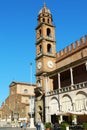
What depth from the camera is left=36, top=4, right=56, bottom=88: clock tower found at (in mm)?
42500

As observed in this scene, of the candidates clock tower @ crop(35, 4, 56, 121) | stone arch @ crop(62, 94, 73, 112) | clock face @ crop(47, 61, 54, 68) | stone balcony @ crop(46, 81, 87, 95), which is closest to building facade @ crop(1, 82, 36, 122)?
clock tower @ crop(35, 4, 56, 121)

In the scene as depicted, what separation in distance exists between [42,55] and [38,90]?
621cm

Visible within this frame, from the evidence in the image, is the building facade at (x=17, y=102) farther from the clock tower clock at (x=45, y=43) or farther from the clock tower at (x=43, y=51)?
the clock tower clock at (x=45, y=43)

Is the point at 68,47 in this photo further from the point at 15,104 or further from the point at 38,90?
the point at 15,104

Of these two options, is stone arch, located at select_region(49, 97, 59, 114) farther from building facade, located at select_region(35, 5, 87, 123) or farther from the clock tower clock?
the clock tower clock

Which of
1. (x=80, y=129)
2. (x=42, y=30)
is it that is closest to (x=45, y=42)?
(x=42, y=30)

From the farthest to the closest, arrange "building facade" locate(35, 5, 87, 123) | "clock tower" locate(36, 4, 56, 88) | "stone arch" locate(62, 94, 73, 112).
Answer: "clock tower" locate(36, 4, 56, 88), "stone arch" locate(62, 94, 73, 112), "building facade" locate(35, 5, 87, 123)

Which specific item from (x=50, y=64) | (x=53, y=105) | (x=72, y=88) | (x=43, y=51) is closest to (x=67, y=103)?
(x=72, y=88)

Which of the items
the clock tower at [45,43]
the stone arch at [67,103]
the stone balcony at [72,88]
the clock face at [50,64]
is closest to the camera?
the stone balcony at [72,88]

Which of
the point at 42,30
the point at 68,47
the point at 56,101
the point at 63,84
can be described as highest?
the point at 42,30

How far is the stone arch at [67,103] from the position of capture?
3290cm

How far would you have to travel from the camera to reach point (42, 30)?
44719 millimetres

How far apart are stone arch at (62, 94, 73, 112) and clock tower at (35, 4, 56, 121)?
654 centimetres

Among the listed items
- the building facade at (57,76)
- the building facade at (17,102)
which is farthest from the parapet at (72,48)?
the building facade at (17,102)
